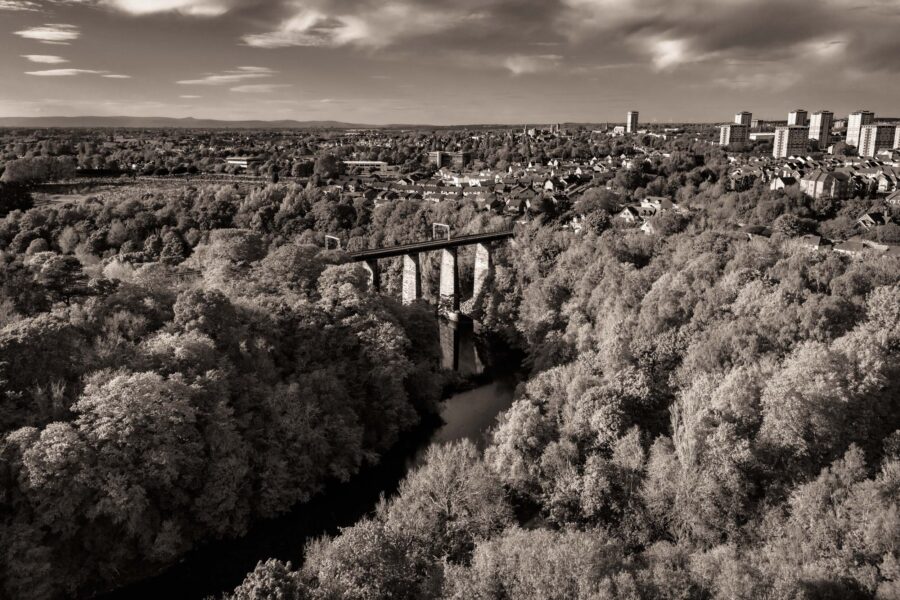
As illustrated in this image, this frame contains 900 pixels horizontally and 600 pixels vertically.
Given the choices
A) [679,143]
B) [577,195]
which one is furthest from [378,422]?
[679,143]

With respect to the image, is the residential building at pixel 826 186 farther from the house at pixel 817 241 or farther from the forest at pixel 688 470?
the forest at pixel 688 470

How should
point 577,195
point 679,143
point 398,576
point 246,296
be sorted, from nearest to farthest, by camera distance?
point 398,576 < point 246,296 < point 577,195 < point 679,143

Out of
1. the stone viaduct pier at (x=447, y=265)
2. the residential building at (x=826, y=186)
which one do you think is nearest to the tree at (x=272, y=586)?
the stone viaduct pier at (x=447, y=265)

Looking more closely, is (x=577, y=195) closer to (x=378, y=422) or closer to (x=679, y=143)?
(x=378, y=422)

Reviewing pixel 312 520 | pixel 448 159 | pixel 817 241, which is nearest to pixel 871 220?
pixel 817 241

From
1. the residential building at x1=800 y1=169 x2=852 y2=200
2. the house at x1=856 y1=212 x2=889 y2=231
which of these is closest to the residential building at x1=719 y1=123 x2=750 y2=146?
the residential building at x1=800 y1=169 x2=852 y2=200

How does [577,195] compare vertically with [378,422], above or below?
above
